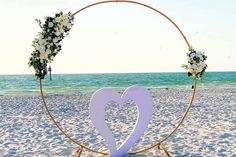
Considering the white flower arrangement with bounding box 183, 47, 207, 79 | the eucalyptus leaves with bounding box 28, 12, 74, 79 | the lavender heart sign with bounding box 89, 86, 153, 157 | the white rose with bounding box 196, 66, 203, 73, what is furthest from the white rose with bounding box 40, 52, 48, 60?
Answer: the white rose with bounding box 196, 66, 203, 73

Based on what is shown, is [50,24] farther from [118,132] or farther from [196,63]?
[118,132]

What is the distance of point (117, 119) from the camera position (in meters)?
11.6

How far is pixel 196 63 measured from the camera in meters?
6.95

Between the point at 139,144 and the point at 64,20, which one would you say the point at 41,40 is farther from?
the point at 139,144

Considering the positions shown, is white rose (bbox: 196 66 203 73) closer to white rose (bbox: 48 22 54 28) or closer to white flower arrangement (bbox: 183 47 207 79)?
white flower arrangement (bbox: 183 47 207 79)

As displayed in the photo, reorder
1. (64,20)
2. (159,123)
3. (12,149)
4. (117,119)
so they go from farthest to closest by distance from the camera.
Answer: (117,119)
(159,123)
(12,149)
(64,20)

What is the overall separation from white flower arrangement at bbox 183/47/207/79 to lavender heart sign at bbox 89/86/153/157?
1055 millimetres

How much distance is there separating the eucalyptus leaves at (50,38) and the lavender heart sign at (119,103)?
1.01m

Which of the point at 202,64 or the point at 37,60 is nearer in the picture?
the point at 37,60

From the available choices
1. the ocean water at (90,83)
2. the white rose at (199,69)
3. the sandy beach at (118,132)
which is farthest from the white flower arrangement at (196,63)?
the ocean water at (90,83)

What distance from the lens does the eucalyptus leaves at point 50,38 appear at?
6.36 m

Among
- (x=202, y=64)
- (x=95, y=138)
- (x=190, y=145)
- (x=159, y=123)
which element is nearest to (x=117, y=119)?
(x=159, y=123)

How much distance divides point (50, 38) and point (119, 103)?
154cm

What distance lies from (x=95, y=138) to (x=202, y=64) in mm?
3022
